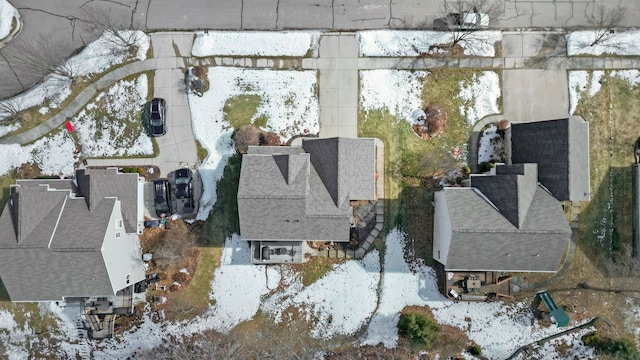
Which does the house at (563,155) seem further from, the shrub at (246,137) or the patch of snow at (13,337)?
the patch of snow at (13,337)

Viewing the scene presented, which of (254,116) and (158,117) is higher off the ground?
(254,116)

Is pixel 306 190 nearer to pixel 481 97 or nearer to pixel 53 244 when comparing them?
pixel 481 97

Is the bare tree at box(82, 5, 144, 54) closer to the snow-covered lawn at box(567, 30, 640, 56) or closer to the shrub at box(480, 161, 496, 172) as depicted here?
the shrub at box(480, 161, 496, 172)

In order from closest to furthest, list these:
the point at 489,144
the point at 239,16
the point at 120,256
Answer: the point at 120,256 → the point at 489,144 → the point at 239,16

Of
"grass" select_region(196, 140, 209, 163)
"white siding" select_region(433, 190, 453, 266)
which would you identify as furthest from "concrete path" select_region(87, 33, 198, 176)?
"white siding" select_region(433, 190, 453, 266)

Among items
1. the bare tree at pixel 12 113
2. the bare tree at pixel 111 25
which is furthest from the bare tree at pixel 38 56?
the bare tree at pixel 111 25

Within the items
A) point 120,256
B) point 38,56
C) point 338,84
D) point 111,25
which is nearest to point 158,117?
point 111,25

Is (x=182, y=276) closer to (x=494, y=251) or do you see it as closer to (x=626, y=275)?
(x=494, y=251)
